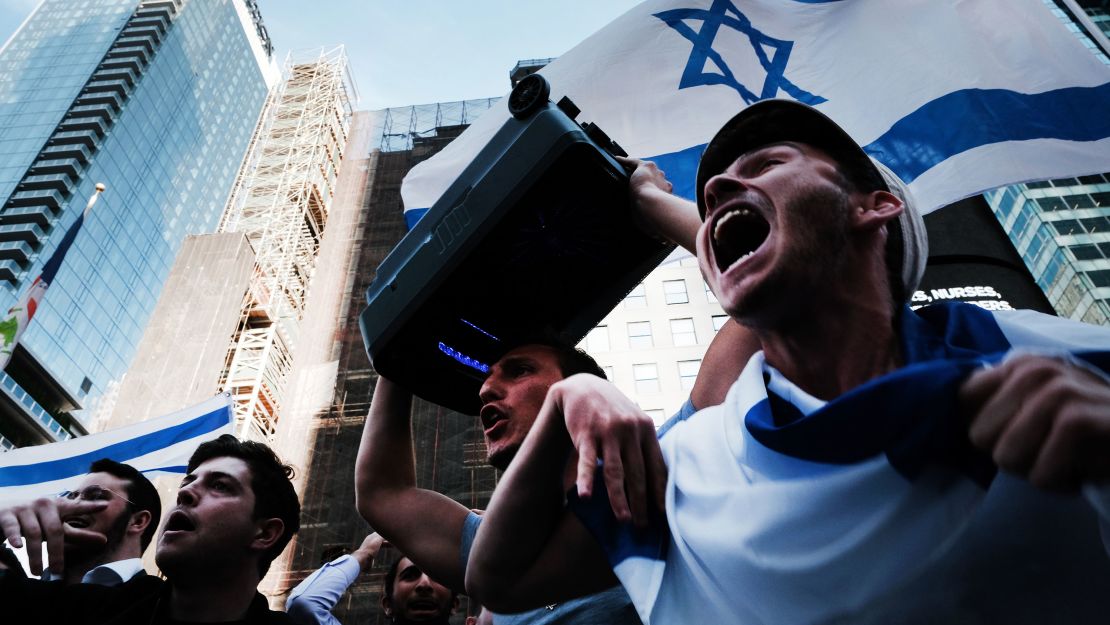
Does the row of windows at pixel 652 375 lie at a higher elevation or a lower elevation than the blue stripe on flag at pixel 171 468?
lower

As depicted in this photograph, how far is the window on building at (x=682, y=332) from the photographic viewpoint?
73.0 ft

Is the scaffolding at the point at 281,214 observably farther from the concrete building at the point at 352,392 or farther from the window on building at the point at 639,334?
the window on building at the point at 639,334

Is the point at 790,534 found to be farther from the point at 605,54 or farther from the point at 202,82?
the point at 202,82

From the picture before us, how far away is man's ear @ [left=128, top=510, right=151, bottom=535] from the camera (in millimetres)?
2539

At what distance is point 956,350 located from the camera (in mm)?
838

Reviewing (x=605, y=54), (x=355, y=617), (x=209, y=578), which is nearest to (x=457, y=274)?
(x=209, y=578)

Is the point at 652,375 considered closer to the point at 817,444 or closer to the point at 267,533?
the point at 267,533

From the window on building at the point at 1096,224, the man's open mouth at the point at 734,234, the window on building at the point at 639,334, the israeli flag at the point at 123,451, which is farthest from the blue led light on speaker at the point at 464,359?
the window on building at the point at 1096,224

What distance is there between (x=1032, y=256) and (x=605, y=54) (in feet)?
132

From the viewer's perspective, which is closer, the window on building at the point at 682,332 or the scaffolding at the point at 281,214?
the scaffolding at the point at 281,214

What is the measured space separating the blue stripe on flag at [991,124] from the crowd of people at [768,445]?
2.08 metres

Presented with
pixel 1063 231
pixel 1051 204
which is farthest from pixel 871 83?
pixel 1051 204

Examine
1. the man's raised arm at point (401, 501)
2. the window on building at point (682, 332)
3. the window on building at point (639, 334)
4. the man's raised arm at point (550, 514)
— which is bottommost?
the window on building at point (682, 332)

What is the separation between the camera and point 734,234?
1181 mm
